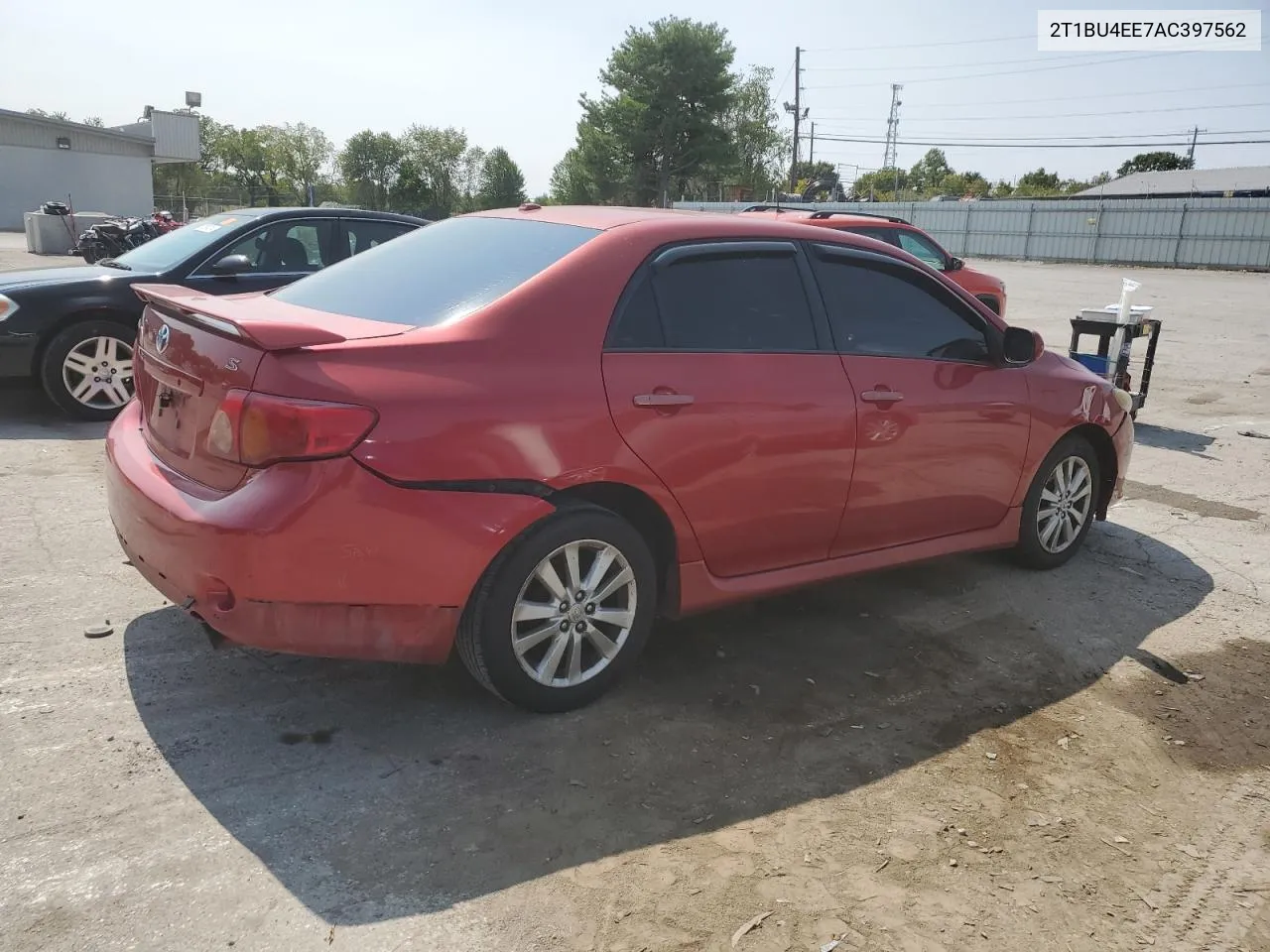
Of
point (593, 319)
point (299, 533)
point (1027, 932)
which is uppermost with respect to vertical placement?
point (593, 319)

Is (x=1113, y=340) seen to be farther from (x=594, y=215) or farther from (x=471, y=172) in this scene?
(x=471, y=172)

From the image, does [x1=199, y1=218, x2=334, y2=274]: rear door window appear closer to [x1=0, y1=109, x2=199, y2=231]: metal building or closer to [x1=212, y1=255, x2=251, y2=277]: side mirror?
[x1=212, y1=255, x2=251, y2=277]: side mirror

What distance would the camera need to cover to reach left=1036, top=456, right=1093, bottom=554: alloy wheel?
16.1 ft

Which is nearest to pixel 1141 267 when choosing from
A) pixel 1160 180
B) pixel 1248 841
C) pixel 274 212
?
pixel 1160 180

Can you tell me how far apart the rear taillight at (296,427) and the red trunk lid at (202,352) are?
0.29 feet

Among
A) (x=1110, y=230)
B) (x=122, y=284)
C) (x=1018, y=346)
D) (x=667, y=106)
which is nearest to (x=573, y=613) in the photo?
(x=1018, y=346)

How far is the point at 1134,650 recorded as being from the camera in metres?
4.18

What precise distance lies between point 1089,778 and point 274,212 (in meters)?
7.02

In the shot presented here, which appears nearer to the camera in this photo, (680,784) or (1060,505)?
(680,784)

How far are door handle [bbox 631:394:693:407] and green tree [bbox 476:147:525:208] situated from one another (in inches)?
3268

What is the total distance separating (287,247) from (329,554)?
18.3 ft

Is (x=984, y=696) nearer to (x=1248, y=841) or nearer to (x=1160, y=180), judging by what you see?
(x=1248, y=841)

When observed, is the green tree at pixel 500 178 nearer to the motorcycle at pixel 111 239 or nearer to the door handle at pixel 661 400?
the motorcycle at pixel 111 239

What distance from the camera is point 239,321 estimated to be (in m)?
2.91
